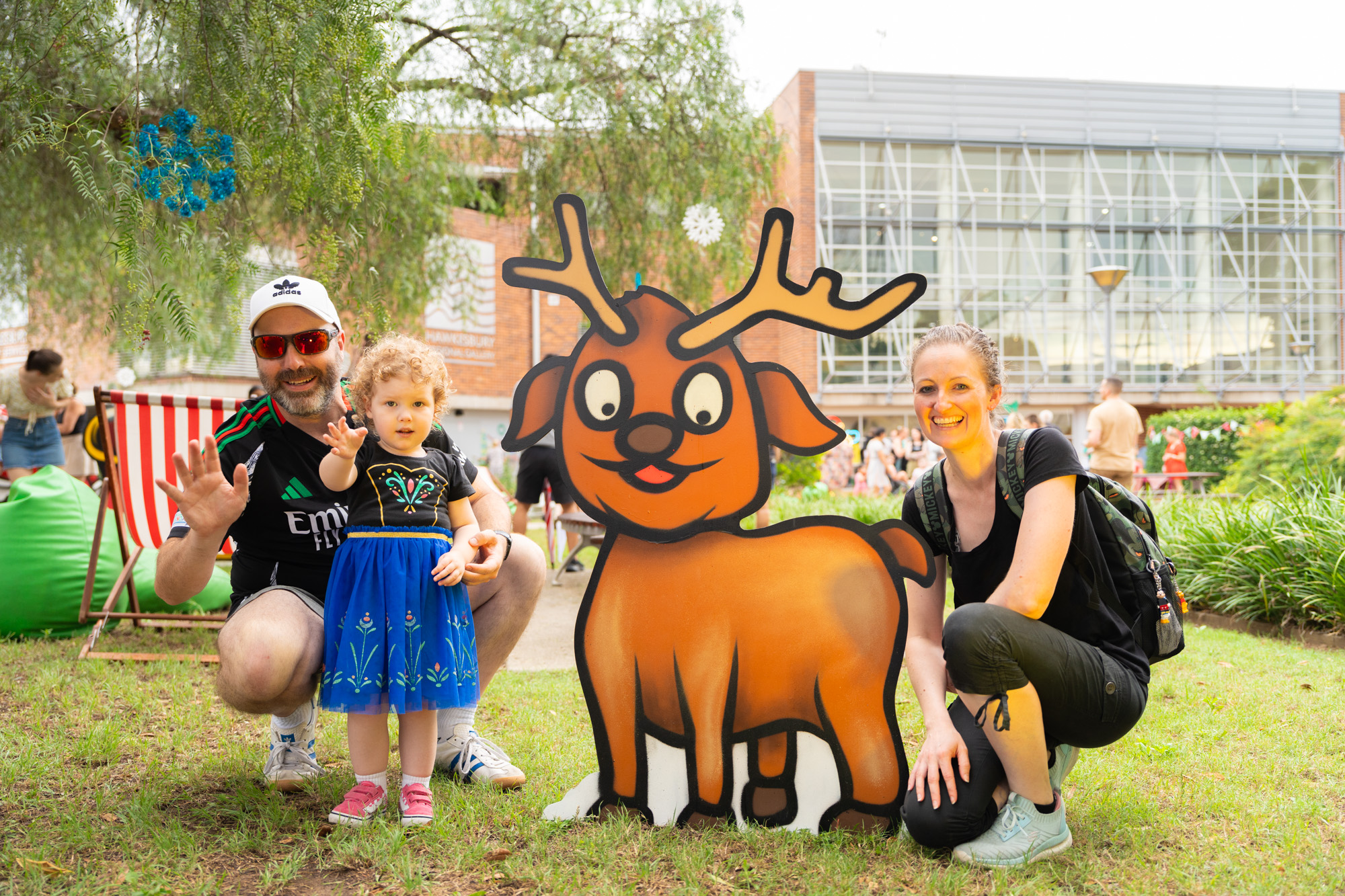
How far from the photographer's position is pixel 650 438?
2.50 metres

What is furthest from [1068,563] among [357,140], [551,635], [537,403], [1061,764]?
[551,635]

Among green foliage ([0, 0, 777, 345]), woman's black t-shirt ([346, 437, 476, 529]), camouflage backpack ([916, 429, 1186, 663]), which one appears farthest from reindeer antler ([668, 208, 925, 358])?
green foliage ([0, 0, 777, 345])

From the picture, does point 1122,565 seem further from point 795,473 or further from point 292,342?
point 795,473

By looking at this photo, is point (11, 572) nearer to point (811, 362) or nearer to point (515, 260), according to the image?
point (515, 260)

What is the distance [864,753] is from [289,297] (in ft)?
6.74

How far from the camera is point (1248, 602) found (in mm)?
5383

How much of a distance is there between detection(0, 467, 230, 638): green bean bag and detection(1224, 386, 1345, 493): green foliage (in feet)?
26.3

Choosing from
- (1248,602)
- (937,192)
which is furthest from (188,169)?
(937,192)

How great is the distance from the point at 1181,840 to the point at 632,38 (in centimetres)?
669

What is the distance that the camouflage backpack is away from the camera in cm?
225

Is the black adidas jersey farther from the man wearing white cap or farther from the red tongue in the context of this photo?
the red tongue

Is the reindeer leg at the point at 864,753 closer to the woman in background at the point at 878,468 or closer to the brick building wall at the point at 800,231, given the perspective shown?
the woman in background at the point at 878,468

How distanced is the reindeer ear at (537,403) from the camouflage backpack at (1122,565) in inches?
47.6

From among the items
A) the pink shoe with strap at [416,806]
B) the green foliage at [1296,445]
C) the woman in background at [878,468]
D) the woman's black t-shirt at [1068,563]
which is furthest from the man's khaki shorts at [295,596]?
the woman in background at [878,468]
